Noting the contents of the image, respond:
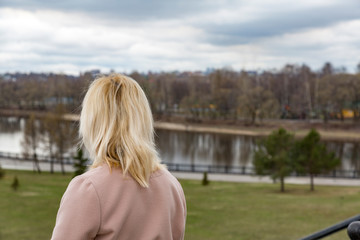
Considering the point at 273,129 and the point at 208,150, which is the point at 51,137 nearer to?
the point at 208,150

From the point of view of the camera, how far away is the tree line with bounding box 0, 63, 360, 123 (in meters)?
60.8

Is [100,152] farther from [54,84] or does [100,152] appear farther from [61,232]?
[54,84]

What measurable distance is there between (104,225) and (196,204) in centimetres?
1667

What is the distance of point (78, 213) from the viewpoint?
1.41 m

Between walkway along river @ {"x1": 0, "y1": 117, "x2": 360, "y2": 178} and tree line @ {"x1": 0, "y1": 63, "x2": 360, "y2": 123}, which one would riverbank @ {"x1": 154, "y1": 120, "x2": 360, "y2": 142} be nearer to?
walkway along river @ {"x1": 0, "y1": 117, "x2": 360, "y2": 178}

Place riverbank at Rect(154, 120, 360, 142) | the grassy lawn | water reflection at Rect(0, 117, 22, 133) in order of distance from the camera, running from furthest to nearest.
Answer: water reflection at Rect(0, 117, 22, 133)
riverbank at Rect(154, 120, 360, 142)
the grassy lawn

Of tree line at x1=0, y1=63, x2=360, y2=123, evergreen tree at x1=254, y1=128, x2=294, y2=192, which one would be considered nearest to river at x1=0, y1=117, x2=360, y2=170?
evergreen tree at x1=254, y1=128, x2=294, y2=192

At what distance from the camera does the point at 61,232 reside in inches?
55.2

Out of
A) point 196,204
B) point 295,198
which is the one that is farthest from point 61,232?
point 295,198

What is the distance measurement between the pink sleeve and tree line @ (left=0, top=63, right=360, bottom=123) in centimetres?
5407

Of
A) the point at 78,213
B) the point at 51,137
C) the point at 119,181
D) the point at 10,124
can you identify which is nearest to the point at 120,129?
the point at 119,181

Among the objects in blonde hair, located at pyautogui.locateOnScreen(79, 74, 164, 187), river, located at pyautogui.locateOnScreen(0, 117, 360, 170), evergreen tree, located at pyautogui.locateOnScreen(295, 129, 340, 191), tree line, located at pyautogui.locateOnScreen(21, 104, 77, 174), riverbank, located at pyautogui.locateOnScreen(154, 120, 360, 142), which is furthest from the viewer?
riverbank, located at pyautogui.locateOnScreen(154, 120, 360, 142)

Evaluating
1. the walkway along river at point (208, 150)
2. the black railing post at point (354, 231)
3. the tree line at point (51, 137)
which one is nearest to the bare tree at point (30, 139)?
the tree line at point (51, 137)

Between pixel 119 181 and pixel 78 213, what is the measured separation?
167mm
